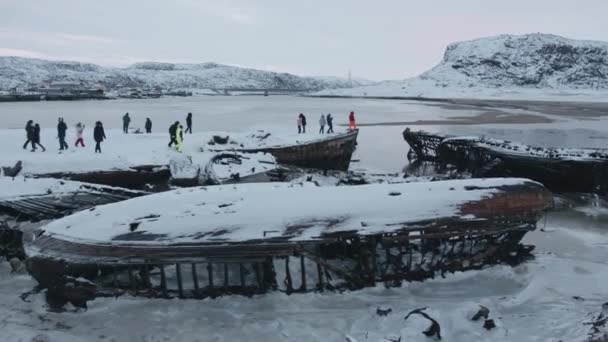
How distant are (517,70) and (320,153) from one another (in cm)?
14944

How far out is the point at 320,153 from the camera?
25703mm

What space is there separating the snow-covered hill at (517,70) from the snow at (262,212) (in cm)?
11889

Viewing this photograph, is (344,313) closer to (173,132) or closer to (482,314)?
(482,314)

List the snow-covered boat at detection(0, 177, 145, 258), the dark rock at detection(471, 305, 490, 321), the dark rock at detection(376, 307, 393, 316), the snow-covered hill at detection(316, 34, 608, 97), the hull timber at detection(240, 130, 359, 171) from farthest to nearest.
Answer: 1. the snow-covered hill at detection(316, 34, 608, 97)
2. the hull timber at detection(240, 130, 359, 171)
3. the snow-covered boat at detection(0, 177, 145, 258)
4. the dark rock at detection(376, 307, 393, 316)
5. the dark rock at detection(471, 305, 490, 321)

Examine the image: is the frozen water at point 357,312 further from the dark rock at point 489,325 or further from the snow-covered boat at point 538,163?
the snow-covered boat at point 538,163

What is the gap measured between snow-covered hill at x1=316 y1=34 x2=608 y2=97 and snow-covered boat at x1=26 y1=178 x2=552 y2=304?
387 ft

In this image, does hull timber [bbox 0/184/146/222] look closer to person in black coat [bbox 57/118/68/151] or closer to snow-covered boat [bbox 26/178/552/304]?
snow-covered boat [bbox 26/178/552/304]

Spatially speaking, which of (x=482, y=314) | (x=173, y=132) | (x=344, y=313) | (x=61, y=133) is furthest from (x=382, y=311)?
(x=61, y=133)

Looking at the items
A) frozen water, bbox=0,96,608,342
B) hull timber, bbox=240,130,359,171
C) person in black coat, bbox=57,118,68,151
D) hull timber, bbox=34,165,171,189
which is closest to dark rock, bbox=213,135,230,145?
hull timber, bbox=240,130,359,171

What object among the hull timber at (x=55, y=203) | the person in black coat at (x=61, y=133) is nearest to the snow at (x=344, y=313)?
the hull timber at (x=55, y=203)

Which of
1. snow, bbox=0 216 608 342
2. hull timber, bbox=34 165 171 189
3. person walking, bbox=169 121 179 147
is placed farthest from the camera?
person walking, bbox=169 121 179 147

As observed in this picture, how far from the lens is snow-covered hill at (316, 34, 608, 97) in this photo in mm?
134125

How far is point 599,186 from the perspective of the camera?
20.4 m

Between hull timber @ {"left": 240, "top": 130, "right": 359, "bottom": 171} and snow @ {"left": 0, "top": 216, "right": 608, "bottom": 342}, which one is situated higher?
hull timber @ {"left": 240, "top": 130, "right": 359, "bottom": 171}
